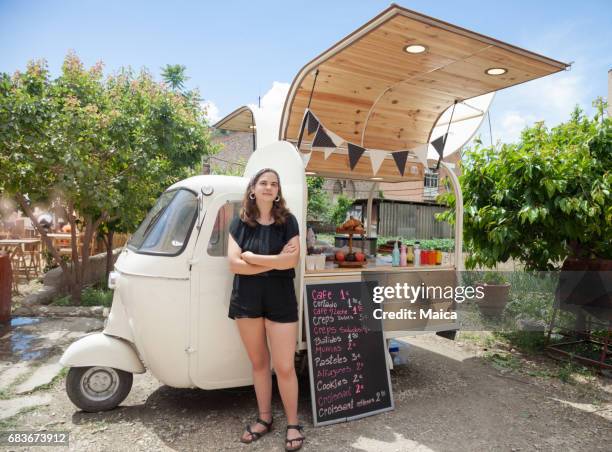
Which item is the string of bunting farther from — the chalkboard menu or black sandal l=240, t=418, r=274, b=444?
black sandal l=240, t=418, r=274, b=444

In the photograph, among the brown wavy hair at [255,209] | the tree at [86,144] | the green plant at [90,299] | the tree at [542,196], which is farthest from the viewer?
the green plant at [90,299]

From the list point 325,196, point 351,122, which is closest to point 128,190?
point 351,122

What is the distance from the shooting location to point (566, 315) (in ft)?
19.5

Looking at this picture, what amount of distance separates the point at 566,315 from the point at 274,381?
4.14 meters

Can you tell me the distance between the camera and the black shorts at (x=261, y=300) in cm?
332

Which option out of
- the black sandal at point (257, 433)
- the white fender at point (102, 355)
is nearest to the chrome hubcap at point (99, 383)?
the white fender at point (102, 355)

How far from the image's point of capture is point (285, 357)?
335 centimetres

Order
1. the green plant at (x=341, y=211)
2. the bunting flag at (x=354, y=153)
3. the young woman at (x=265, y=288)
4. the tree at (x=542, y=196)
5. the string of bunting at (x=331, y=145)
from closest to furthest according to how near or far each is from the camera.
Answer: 1. the young woman at (x=265, y=288)
2. the string of bunting at (x=331, y=145)
3. the bunting flag at (x=354, y=153)
4. the tree at (x=542, y=196)
5. the green plant at (x=341, y=211)

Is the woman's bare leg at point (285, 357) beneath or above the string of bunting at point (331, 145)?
beneath

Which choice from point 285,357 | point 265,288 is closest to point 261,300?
point 265,288

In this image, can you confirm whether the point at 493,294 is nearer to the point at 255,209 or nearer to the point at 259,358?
the point at 259,358

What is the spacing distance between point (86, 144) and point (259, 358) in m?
5.11

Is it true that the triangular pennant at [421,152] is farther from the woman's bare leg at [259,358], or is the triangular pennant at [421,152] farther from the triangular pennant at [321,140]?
the woman's bare leg at [259,358]

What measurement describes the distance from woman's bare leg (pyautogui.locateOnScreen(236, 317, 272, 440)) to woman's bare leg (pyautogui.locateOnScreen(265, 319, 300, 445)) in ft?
0.28
